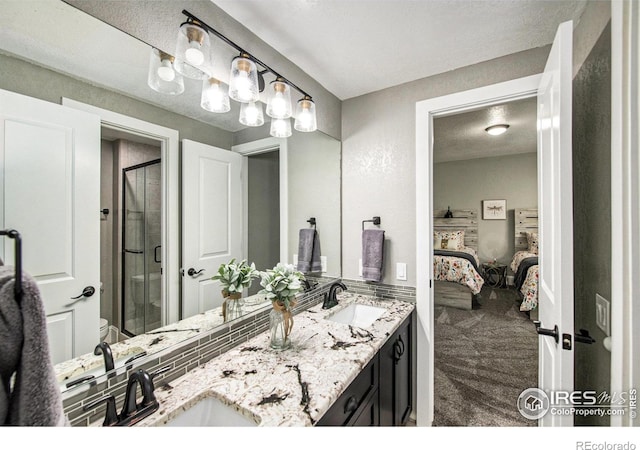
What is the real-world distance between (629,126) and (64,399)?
5.81ft

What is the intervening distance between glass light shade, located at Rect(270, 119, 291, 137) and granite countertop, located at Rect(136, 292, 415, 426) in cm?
112

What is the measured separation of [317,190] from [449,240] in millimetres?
4273

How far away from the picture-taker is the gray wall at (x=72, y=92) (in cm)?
67

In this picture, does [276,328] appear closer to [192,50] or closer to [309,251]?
[309,251]

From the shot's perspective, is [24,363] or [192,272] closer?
[24,363]

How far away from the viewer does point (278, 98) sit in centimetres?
144

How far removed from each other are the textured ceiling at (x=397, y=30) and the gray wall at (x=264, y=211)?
634mm

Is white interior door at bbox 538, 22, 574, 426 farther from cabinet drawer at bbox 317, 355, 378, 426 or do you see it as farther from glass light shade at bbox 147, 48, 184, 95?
glass light shade at bbox 147, 48, 184, 95

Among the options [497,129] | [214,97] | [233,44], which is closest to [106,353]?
[214,97]

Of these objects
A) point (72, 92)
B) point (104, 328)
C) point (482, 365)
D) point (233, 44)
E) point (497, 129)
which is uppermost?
point (497, 129)

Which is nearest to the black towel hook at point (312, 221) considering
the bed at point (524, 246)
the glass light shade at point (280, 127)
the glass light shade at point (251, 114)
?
the glass light shade at point (280, 127)

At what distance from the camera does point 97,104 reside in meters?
0.81

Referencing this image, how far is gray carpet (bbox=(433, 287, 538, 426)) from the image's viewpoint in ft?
6.01
